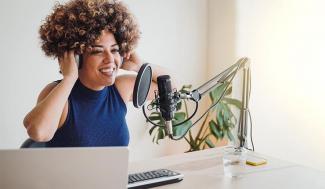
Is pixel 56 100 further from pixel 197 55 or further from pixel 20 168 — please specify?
pixel 197 55

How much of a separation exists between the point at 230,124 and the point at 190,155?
0.54 metres

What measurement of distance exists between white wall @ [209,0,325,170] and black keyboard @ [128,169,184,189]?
101cm

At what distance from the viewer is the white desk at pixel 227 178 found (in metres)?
1.50

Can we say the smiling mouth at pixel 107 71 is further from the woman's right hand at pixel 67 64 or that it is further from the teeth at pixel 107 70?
the woman's right hand at pixel 67 64

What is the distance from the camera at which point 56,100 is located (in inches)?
68.6

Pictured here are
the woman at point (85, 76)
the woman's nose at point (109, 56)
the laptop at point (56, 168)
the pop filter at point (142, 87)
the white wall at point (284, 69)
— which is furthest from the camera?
the white wall at point (284, 69)

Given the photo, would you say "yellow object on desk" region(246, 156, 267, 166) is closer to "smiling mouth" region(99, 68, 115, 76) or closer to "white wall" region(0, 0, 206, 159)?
"white wall" region(0, 0, 206, 159)

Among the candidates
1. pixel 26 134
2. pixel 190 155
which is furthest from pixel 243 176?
pixel 26 134

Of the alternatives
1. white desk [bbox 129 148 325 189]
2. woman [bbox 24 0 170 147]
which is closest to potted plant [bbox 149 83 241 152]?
white desk [bbox 129 148 325 189]

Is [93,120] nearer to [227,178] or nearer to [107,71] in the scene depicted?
[107,71]

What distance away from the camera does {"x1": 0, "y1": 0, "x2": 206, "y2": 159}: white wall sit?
1.69 metres

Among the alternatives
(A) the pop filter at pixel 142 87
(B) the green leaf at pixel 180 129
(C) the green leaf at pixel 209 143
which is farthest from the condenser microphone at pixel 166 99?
(C) the green leaf at pixel 209 143

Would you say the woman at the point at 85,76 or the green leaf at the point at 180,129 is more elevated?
the woman at the point at 85,76

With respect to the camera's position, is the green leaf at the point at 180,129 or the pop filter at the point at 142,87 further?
the green leaf at the point at 180,129
